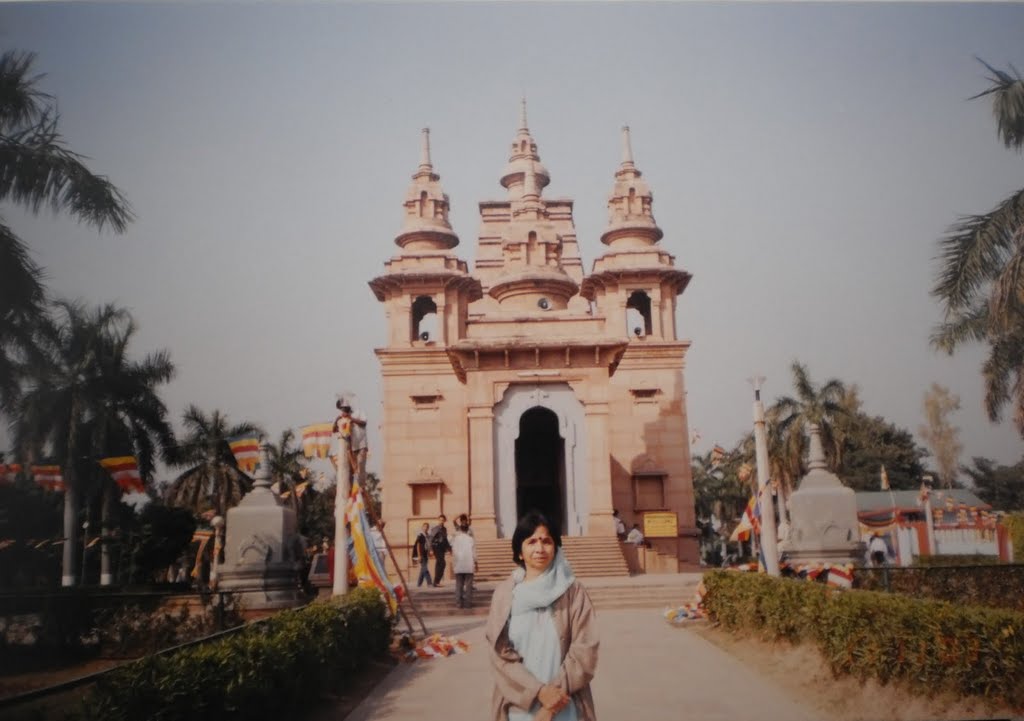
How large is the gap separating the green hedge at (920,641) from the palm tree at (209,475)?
2986 cm

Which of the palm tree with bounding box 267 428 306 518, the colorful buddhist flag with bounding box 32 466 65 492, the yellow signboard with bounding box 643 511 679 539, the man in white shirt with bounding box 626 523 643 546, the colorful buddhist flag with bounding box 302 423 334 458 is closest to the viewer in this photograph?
the colorful buddhist flag with bounding box 302 423 334 458

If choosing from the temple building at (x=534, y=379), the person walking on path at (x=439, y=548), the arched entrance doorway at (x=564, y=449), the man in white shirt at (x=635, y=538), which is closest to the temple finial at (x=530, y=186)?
the temple building at (x=534, y=379)

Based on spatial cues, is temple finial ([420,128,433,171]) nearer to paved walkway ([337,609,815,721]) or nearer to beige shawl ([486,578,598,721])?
paved walkway ([337,609,815,721])

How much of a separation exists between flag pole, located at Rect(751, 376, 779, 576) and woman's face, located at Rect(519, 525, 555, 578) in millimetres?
8828

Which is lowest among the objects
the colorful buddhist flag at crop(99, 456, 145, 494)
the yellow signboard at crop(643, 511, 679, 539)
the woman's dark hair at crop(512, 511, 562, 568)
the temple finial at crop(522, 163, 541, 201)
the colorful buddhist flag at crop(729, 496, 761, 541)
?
the yellow signboard at crop(643, 511, 679, 539)

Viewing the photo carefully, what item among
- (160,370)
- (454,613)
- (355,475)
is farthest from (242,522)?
(160,370)

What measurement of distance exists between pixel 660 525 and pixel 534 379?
661 centimetres

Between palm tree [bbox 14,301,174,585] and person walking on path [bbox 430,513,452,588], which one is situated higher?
palm tree [bbox 14,301,174,585]

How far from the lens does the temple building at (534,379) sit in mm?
22312

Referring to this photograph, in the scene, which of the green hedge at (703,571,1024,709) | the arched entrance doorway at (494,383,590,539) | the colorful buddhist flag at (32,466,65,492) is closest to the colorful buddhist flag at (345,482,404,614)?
the green hedge at (703,571,1024,709)

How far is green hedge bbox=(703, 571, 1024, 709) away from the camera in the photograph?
703 cm

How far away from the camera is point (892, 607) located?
305 inches

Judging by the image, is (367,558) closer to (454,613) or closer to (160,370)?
(454,613)

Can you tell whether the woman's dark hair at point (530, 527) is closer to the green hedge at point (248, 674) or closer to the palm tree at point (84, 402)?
the green hedge at point (248, 674)
